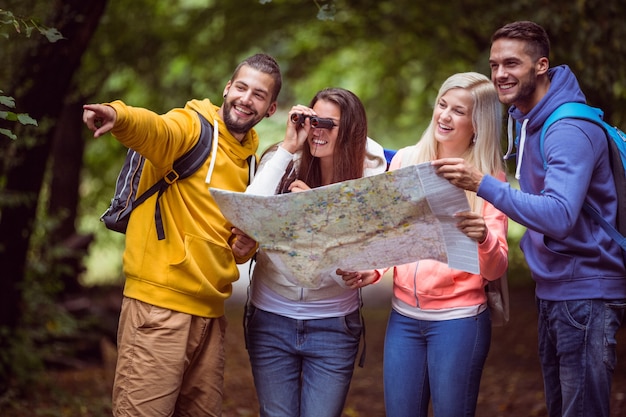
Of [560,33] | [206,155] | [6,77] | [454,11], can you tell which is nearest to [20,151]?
[6,77]

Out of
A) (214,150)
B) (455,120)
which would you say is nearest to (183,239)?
(214,150)

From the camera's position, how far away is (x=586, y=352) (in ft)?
9.80

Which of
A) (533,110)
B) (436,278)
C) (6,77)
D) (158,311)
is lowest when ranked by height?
(158,311)

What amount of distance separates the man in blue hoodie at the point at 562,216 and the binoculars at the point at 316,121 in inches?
25.6

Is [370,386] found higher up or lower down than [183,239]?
lower down

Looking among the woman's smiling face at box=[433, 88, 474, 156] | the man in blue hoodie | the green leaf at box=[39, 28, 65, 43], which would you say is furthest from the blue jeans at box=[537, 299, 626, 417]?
the green leaf at box=[39, 28, 65, 43]

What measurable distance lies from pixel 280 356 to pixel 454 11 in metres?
6.37

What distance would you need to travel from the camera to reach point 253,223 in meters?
3.13

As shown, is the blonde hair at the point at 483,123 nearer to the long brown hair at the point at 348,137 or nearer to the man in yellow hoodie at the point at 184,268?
the long brown hair at the point at 348,137

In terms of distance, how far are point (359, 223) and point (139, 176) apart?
3.35 ft

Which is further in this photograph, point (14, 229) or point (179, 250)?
point (14, 229)

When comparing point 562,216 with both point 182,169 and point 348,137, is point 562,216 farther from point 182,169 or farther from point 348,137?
point 182,169

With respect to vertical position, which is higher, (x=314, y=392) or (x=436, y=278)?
(x=436, y=278)

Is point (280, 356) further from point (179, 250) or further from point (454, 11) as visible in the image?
Answer: point (454, 11)
